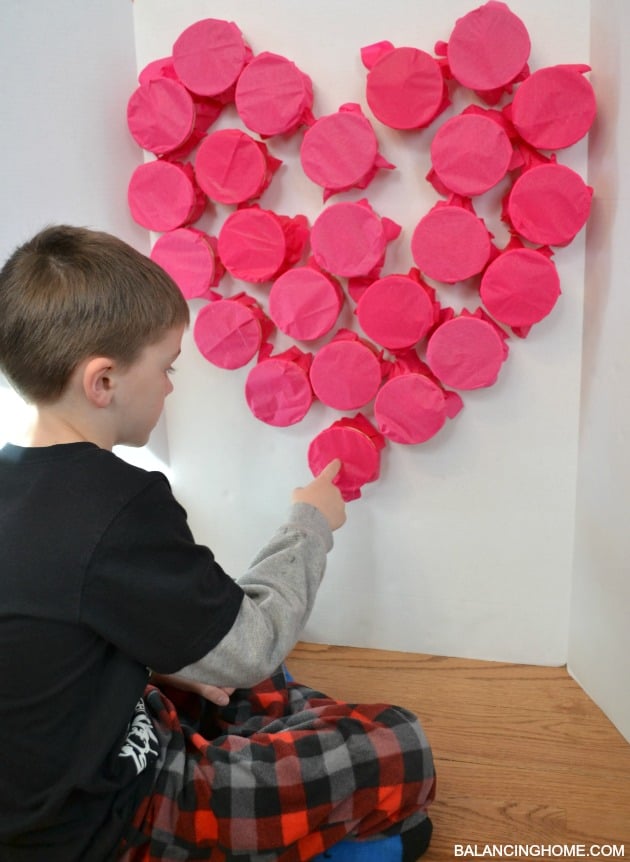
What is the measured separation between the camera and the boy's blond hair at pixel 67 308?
2.22 feet

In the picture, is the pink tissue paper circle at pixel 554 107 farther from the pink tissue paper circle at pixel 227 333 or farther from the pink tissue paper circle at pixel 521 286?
the pink tissue paper circle at pixel 227 333

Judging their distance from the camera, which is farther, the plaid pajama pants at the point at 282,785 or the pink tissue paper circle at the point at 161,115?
the pink tissue paper circle at the point at 161,115

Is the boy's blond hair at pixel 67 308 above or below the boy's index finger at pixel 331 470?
above

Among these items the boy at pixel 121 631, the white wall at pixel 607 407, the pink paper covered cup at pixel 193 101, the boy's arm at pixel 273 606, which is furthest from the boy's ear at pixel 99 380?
the white wall at pixel 607 407

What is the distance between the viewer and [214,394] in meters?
1.11

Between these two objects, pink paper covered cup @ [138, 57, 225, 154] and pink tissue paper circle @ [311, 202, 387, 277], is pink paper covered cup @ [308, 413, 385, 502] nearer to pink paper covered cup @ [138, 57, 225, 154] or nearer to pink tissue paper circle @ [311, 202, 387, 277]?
pink tissue paper circle @ [311, 202, 387, 277]

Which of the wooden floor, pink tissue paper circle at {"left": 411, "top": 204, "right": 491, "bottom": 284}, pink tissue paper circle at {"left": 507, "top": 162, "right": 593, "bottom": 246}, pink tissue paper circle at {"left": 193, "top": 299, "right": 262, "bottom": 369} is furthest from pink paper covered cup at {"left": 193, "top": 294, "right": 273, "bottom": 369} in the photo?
the wooden floor

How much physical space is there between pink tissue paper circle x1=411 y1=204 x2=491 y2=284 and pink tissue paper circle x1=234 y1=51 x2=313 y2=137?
202 mm

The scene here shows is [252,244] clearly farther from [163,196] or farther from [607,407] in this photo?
[607,407]

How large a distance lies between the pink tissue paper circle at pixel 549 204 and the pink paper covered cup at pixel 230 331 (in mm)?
341

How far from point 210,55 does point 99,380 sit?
0.49 metres

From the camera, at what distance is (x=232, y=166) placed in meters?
0.96

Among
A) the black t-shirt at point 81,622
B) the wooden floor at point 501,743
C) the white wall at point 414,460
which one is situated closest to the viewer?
the black t-shirt at point 81,622

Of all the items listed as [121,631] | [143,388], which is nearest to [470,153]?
[143,388]
